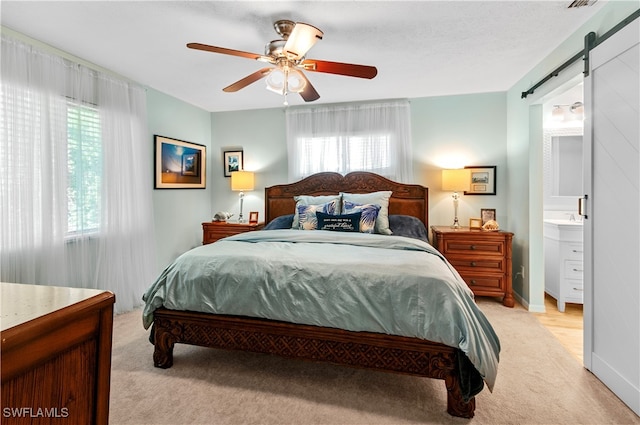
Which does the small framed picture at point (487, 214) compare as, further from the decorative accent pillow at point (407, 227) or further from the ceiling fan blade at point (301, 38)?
the ceiling fan blade at point (301, 38)

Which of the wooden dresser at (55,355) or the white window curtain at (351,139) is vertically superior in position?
the white window curtain at (351,139)

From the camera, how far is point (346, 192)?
14.0ft

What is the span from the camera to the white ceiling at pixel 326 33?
220cm

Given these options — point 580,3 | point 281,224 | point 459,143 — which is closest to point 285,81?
point 281,224

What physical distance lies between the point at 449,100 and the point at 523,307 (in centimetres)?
258

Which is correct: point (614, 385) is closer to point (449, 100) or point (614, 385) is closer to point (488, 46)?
point (488, 46)

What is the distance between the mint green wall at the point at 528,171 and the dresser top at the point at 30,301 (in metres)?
3.41

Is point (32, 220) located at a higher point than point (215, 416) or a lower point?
higher

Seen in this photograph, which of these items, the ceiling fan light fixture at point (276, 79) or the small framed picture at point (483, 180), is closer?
the ceiling fan light fixture at point (276, 79)

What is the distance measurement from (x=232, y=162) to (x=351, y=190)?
1.91 meters

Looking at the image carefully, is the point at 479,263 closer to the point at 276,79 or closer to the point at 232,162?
the point at 276,79

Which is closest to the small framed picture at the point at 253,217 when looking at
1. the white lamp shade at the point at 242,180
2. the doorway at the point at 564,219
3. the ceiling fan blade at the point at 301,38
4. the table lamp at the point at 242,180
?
the table lamp at the point at 242,180

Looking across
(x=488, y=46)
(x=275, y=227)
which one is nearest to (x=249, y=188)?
(x=275, y=227)

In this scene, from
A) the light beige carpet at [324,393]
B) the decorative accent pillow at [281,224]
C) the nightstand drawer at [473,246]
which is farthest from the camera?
the decorative accent pillow at [281,224]
